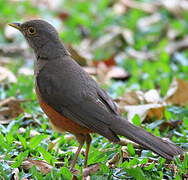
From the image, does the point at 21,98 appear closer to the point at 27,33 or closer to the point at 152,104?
the point at 27,33

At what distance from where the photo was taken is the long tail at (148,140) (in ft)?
17.1

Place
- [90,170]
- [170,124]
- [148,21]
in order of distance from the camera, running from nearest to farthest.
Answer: [90,170]
[170,124]
[148,21]

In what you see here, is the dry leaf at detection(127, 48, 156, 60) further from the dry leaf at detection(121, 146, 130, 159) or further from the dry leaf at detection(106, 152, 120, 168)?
the dry leaf at detection(106, 152, 120, 168)

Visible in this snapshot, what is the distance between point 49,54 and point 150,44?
4577 mm

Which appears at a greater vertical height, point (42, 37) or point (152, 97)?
point (42, 37)

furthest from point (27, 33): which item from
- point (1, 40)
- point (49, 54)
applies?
point (1, 40)

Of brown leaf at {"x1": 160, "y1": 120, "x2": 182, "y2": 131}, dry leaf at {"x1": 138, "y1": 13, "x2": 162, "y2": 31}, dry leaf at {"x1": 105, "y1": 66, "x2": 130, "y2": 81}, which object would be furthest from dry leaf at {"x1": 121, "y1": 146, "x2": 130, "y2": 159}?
dry leaf at {"x1": 138, "y1": 13, "x2": 162, "y2": 31}

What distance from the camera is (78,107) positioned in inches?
218

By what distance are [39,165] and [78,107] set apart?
0.69 meters

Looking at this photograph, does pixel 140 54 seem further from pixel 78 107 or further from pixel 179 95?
pixel 78 107

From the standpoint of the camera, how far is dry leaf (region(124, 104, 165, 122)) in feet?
22.6

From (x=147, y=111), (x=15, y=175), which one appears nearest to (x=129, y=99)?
(x=147, y=111)

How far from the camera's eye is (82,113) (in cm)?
546

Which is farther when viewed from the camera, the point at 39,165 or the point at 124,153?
the point at 124,153
